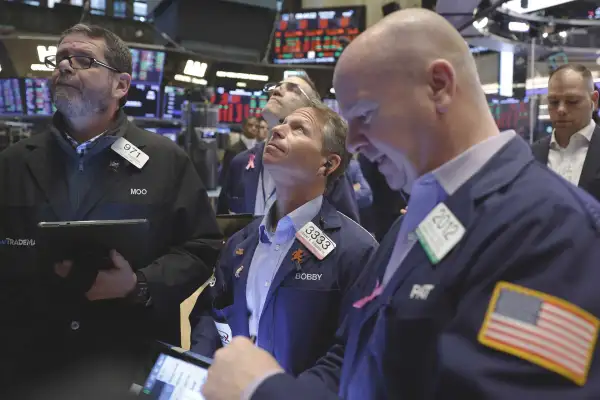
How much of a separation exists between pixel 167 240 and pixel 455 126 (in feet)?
4.23

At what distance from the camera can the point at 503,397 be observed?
72cm

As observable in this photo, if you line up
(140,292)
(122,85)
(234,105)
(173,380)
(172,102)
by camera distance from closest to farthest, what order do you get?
(173,380) < (140,292) < (122,85) < (172,102) < (234,105)

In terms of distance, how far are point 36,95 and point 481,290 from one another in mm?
7895

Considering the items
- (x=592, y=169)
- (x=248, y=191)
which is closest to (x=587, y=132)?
(x=592, y=169)

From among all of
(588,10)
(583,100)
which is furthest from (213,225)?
(588,10)

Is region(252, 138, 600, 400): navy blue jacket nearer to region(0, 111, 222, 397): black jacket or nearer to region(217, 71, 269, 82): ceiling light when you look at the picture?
region(0, 111, 222, 397): black jacket

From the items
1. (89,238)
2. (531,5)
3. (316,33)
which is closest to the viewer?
(89,238)

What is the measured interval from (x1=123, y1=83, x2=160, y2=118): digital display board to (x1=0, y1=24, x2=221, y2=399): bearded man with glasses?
6691 millimetres

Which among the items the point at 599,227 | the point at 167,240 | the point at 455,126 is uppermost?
the point at 455,126

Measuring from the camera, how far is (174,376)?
1.26 metres

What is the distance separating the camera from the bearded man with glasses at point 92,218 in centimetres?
170

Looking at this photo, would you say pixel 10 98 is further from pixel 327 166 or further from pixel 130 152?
pixel 327 166

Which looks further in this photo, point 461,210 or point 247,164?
point 247,164

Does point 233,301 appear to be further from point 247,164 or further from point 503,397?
point 247,164
